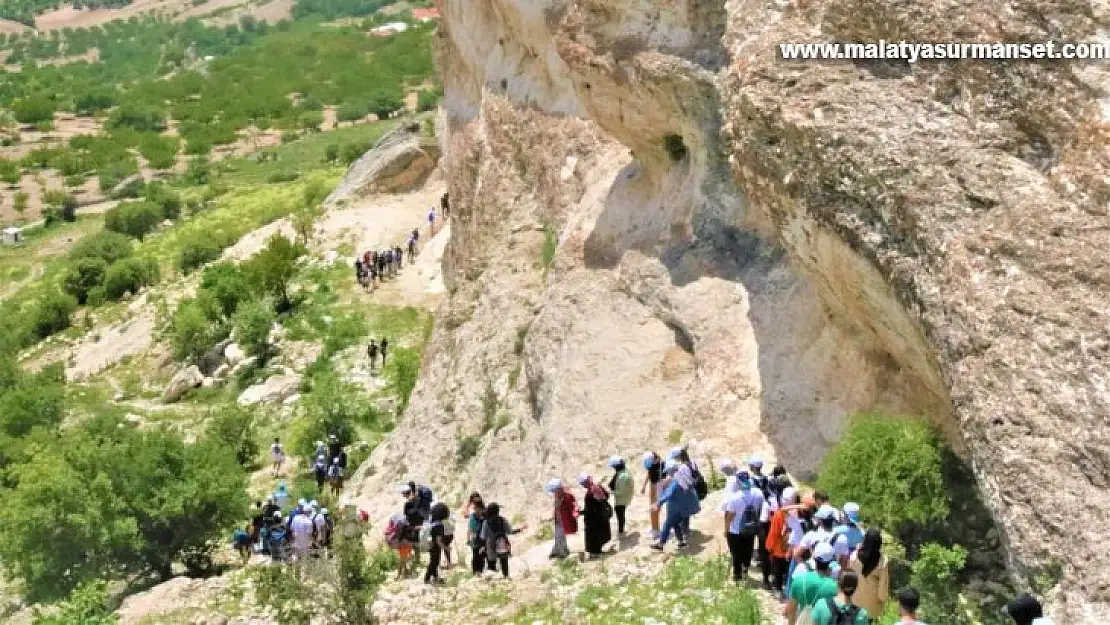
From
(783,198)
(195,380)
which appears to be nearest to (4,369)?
(195,380)

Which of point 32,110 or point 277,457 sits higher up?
point 277,457

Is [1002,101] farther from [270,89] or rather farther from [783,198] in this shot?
[270,89]

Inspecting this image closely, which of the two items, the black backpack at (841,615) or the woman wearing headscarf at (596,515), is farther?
the woman wearing headscarf at (596,515)

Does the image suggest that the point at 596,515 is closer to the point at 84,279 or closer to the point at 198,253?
Answer: the point at 198,253

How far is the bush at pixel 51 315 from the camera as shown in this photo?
154ft

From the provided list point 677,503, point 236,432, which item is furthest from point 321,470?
point 677,503

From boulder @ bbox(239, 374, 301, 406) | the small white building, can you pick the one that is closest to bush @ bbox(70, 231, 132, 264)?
the small white building

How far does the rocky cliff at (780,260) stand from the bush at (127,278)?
90.0 feet

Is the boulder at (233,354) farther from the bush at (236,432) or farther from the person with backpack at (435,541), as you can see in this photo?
the person with backpack at (435,541)

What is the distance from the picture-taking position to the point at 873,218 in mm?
11883

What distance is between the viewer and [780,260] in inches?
628

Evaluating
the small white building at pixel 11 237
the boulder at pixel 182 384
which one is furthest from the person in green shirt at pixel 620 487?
the small white building at pixel 11 237

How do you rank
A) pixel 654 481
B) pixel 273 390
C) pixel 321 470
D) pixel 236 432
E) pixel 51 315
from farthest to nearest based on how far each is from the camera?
pixel 51 315 < pixel 273 390 < pixel 236 432 < pixel 321 470 < pixel 654 481

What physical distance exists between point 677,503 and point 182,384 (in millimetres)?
24509
